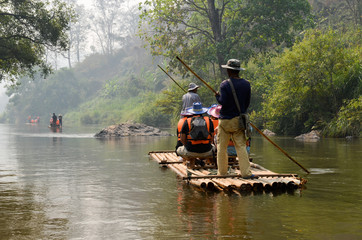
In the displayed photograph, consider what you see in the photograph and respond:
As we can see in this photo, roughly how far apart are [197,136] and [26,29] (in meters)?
22.3

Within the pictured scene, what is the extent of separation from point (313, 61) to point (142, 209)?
19.4 m

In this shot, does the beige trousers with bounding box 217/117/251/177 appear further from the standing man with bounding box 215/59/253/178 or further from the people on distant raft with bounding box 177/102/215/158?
the people on distant raft with bounding box 177/102/215/158

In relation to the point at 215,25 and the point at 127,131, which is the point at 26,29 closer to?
the point at 127,131

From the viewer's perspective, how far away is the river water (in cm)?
601

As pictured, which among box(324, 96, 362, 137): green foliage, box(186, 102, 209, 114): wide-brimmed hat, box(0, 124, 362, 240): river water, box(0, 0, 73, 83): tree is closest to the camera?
box(0, 124, 362, 240): river water

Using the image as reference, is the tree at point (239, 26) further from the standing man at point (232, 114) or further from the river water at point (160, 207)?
the standing man at point (232, 114)

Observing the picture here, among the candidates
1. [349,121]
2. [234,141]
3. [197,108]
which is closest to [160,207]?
[234,141]

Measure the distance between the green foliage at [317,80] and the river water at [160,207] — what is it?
41.2 ft

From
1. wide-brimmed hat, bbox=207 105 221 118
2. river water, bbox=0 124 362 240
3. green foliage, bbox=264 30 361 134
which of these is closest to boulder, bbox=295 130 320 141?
green foliage, bbox=264 30 361 134

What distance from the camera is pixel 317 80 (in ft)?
82.9

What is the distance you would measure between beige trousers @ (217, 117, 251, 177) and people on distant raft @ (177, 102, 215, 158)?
117 cm

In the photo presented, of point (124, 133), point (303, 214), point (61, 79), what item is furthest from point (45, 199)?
point (61, 79)

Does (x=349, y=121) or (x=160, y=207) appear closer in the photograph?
(x=160, y=207)

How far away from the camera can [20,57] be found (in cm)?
2980
